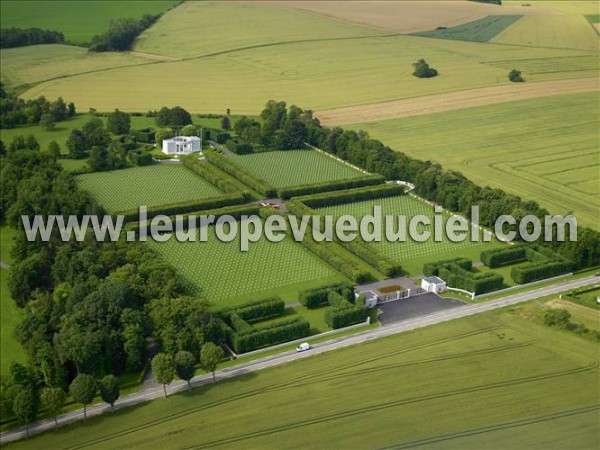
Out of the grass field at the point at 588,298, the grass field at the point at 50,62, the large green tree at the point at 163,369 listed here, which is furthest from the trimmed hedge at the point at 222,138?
the large green tree at the point at 163,369

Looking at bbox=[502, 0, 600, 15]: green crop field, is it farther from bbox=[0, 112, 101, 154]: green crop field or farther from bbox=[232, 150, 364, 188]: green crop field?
bbox=[0, 112, 101, 154]: green crop field

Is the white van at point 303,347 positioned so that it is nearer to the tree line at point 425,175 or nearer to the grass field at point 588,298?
the grass field at point 588,298

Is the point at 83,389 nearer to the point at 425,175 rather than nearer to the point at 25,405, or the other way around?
the point at 25,405

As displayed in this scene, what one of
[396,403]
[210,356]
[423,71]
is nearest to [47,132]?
[423,71]

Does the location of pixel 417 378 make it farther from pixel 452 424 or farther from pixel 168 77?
pixel 168 77

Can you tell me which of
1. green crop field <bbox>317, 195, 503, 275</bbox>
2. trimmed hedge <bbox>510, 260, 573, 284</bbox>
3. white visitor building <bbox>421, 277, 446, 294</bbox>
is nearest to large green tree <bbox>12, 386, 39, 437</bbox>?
white visitor building <bbox>421, 277, 446, 294</bbox>

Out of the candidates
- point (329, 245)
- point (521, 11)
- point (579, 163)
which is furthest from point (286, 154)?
point (521, 11)
